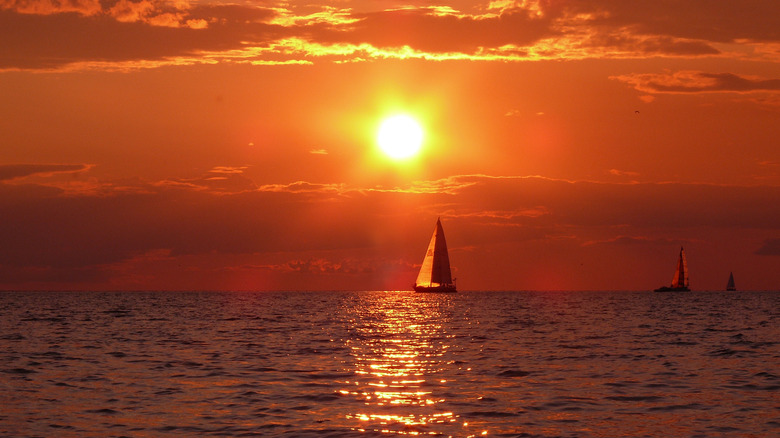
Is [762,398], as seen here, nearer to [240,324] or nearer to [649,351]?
[649,351]

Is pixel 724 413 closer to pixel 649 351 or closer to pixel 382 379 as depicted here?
pixel 382 379

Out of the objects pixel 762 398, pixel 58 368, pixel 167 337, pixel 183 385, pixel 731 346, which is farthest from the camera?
pixel 167 337

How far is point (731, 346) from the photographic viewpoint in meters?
54.0

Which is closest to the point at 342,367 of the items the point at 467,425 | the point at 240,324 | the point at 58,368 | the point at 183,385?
the point at 183,385

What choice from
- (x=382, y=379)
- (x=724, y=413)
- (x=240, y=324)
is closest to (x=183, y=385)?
(x=382, y=379)

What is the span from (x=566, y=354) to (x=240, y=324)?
41351mm

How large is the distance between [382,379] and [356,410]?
→ 8.42 metres

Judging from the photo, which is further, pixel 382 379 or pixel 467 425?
pixel 382 379

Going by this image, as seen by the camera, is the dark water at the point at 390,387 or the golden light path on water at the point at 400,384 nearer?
the dark water at the point at 390,387

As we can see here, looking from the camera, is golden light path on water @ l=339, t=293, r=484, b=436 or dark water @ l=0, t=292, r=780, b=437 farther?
golden light path on water @ l=339, t=293, r=484, b=436

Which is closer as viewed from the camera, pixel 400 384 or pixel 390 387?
pixel 390 387

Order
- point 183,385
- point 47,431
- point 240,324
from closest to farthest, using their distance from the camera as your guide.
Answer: point 47,431 → point 183,385 → point 240,324

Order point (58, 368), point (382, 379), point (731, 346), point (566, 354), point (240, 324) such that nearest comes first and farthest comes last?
point (382, 379)
point (58, 368)
point (566, 354)
point (731, 346)
point (240, 324)

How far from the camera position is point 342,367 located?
137 ft
